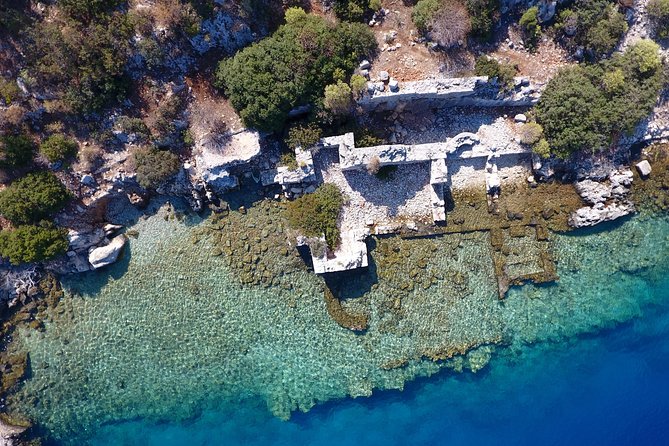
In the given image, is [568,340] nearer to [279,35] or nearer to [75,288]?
[279,35]

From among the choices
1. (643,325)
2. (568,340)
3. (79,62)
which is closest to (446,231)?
(568,340)

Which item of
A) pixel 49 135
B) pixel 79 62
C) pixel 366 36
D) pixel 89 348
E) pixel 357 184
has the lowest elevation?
pixel 89 348

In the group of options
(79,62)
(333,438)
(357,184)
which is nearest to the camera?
(79,62)

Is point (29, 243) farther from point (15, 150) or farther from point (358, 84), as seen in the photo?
point (358, 84)

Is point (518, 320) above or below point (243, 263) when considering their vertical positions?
below

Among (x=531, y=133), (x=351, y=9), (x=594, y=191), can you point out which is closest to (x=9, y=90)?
(x=351, y=9)

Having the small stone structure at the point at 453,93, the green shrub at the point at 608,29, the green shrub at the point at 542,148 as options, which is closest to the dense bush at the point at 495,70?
the small stone structure at the point at 453,93

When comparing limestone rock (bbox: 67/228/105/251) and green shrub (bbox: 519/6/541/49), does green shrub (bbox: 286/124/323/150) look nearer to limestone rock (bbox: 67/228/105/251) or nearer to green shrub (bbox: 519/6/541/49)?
green shrub (bbox: 519/6/541/49)
